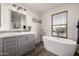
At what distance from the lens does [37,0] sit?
2.66 ft

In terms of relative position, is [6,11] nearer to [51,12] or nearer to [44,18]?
[44,18]

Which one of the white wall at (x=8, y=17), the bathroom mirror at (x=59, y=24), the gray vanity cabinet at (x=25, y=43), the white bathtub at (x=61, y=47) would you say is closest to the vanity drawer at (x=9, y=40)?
the gray vanity cabinet at (x=25, y=43)

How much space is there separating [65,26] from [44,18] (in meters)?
0.92

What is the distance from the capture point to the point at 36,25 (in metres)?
2.38

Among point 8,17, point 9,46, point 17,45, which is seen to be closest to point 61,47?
point 17,45

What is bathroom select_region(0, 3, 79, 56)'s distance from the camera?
1.82 m

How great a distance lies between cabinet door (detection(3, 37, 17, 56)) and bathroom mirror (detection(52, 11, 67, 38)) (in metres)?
1.67

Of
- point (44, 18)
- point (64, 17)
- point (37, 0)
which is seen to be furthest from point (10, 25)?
point (64, 17)

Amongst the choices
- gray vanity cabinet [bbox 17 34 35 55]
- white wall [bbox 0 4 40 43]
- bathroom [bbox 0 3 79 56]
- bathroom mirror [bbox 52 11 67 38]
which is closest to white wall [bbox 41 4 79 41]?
bathroom [bbox 0 3 79 56]

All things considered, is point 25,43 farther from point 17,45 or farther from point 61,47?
point 61,47

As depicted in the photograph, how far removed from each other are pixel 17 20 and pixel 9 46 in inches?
36.7

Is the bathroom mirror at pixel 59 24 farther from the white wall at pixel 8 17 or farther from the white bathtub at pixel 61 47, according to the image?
the white wall at pixel 8 17

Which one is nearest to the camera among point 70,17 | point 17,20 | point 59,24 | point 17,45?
point 17,45

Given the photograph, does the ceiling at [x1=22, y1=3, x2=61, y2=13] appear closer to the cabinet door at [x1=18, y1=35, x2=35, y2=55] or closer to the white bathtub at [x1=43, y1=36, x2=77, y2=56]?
the cabinet door at [x1=18, y1=35, x2=35, y2=55]
